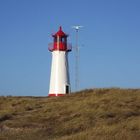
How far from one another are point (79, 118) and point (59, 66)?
19437 mm

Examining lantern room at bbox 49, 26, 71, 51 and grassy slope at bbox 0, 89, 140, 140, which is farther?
lantern room at bbox 49, 26, 71, 51

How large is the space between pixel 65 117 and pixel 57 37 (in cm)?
1897

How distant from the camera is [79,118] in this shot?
20516mm

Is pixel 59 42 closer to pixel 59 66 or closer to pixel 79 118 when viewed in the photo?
pixel 59 66

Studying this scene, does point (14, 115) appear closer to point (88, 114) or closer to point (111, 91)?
point (88, 114)

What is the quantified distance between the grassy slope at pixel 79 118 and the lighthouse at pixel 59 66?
10.1 metres

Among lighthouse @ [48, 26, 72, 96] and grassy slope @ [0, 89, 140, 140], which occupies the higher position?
lighthouse @ [48, 26, 72, 96]

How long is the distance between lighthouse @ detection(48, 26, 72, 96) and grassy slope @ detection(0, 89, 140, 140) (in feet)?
33.0

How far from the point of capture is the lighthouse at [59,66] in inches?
1549

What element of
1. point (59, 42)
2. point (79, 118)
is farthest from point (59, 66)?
point (79, 118)

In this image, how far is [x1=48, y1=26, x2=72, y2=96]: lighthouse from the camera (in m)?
39.3

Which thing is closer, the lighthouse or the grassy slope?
the grassy slope

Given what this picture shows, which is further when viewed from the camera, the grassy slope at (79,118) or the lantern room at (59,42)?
the lantern room at (59,42)

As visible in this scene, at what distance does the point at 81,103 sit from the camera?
80.2 ft
